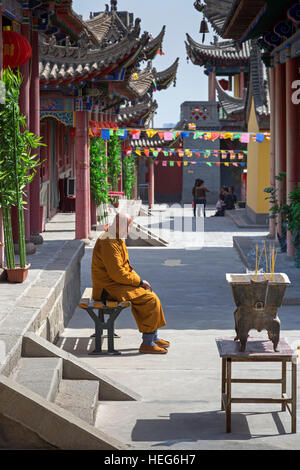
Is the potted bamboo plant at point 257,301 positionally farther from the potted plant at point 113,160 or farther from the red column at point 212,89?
the red column at point 212,89

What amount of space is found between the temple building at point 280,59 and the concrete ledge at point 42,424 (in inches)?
348

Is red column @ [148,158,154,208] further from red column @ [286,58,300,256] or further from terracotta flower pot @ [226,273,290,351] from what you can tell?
terracotta flower pot @ [226,273,290,351]

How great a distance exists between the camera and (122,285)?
828 cm

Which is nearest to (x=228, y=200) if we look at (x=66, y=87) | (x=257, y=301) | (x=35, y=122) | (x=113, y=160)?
(x=113, y=160)

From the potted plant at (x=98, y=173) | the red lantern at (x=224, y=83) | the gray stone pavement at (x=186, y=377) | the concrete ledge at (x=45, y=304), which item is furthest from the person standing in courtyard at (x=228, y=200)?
the concrete ledge at (x=45, y=304)

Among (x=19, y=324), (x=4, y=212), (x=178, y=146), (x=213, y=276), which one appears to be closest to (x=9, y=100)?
(x=4, y=212)

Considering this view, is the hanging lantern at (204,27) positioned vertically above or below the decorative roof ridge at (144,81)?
above

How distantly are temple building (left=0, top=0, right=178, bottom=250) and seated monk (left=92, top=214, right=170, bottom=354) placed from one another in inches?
125

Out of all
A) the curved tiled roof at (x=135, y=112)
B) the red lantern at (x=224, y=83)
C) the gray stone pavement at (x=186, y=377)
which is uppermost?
the red lantern at (x=224, y=83)

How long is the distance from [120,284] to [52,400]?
8.78 feet

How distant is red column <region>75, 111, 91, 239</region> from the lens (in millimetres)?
16859

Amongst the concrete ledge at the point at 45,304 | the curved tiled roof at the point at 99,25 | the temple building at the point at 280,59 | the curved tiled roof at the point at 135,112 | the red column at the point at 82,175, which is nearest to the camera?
the concrete ledge at the point at 45,304

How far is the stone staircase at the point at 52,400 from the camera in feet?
16.6

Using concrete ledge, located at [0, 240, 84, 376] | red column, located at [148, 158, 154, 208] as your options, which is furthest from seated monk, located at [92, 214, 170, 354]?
red column, located at [148, 158, 154, 208]
